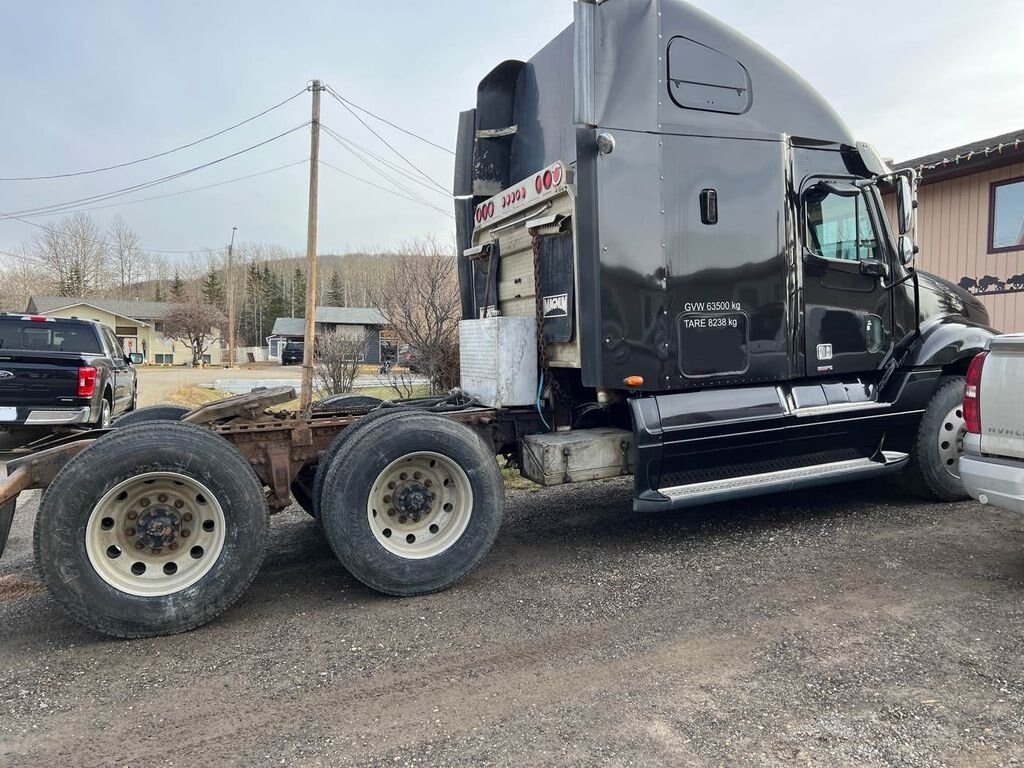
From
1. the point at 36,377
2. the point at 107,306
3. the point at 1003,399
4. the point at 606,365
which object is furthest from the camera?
the point at 107,306

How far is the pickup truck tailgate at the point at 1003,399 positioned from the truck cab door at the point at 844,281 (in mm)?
1206

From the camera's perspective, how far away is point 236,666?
10.9 feet

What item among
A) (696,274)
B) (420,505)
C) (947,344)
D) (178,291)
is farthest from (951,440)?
(178,291)

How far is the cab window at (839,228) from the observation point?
5320 mm

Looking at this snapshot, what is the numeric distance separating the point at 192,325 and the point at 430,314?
41.9 metres

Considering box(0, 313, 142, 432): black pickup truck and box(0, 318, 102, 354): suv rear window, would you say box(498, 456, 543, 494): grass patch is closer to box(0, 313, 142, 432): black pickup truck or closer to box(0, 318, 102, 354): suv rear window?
box(0, 313, 142, 432): black pickup truck

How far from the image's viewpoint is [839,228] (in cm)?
548

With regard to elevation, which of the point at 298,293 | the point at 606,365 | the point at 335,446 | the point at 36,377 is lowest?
the point at 335,446

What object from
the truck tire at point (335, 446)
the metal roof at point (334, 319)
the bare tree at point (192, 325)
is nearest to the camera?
the truck tire at point (335, 446)

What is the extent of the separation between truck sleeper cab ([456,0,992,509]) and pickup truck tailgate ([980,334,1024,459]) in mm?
1124

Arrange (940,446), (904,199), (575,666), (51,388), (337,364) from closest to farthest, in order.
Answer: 1. (575,666)
2. (904,199)
3. (940,446)
4. (51,388)
5. (337,364)

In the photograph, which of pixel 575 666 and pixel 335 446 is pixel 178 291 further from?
pixel 575 666

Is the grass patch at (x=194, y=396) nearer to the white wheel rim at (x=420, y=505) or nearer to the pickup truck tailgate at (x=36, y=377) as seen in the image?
the pickup truck tailgate at (x=36, y=377)

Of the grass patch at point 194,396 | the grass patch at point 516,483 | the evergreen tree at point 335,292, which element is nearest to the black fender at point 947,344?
the grass patch at point 516,483
